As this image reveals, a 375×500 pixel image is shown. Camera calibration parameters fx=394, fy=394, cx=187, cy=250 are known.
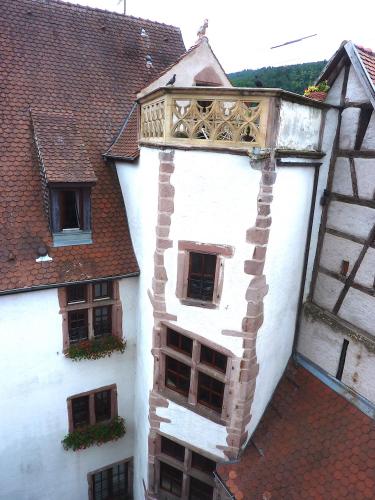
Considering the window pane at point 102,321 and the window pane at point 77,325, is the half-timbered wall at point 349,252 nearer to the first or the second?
the window pane at point 102,321

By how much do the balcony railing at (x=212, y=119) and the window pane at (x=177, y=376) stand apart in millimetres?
4527

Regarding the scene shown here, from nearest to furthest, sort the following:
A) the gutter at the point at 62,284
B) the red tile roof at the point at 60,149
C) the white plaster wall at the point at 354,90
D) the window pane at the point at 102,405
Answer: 1. the white plaster wall at the point at 354,90
2. the gutter at the point at 62,284
3. the red tile roof at the point at 60,149
4. the window pane at the point at 102,405

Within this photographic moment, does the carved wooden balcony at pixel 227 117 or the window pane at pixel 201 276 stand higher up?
the carved wooden balcony at pixel 227 117

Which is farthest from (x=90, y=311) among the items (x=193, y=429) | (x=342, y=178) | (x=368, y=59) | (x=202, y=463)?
(x=368, y=59)

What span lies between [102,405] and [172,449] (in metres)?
2.22

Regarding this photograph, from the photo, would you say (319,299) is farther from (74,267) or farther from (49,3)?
(49,3)

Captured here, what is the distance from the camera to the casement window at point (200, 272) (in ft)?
22.0

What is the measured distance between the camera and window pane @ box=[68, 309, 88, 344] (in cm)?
902

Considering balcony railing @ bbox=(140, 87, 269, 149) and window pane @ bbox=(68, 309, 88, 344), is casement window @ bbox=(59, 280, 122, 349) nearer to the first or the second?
window pane @ bbox=(68, 309, 88, 344)

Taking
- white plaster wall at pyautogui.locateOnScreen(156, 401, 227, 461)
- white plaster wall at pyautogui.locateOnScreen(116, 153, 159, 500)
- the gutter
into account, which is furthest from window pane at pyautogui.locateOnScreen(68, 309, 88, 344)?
white plaster wall at pyautogui.locateOnScreen(156, 401, 227, 461)

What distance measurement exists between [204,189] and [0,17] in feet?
24.0

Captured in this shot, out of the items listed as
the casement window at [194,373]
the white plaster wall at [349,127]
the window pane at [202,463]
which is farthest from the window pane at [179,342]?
the white plaster wall at [349,127]

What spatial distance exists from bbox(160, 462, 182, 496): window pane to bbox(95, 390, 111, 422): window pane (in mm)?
1962

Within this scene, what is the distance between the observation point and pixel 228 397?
7.47 m
